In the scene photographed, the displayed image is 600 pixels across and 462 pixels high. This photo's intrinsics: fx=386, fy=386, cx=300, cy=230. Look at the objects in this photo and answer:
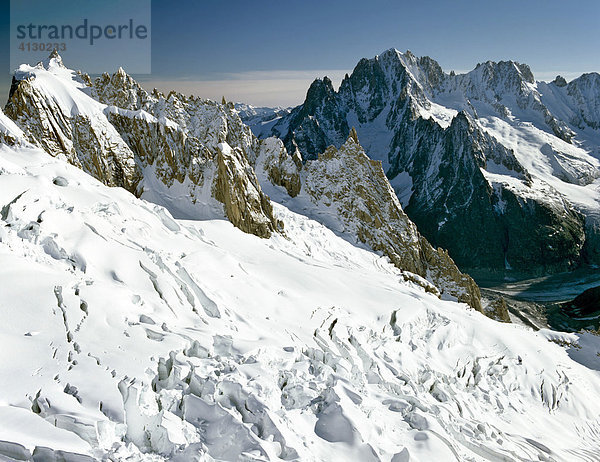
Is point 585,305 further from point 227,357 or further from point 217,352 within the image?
point 217,352

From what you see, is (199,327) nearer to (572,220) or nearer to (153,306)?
(153,306)

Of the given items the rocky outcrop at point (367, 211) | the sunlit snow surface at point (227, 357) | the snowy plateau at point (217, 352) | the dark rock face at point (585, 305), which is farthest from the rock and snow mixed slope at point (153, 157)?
the dark rock face at point (585, 305)

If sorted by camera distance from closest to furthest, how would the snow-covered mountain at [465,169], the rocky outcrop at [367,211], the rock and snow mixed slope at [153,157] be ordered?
1. the rock and snow mixed slope at [153,157]
2. the rocky outcrop at [367,211]
3. the snow-covered mountain at [465,169]

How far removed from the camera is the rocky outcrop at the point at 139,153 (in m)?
37.0

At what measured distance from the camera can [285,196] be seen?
6444 centimetres

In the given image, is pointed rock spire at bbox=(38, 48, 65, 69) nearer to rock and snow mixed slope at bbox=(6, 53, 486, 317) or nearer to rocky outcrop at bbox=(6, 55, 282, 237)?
rock and snow mixed slope at bbox=(6, 53, 486, 317)

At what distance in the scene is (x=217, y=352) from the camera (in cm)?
1529

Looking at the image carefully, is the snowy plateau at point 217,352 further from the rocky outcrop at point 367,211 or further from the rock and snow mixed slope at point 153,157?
the rocky outcrop at point 367,211

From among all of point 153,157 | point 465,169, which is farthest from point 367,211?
point 465,169

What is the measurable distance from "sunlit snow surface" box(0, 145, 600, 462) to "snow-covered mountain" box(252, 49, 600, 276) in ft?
344

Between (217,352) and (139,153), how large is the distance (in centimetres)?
3691

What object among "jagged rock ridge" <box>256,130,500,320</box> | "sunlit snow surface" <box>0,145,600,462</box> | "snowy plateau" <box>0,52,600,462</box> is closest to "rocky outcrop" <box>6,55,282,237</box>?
"snowy plateau" <box>0,52,600,462</box>

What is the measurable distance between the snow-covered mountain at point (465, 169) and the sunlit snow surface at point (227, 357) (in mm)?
104735

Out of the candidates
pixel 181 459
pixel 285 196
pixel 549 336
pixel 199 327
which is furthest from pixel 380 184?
pixel 181 459
